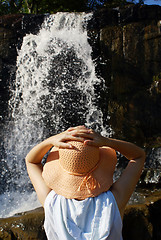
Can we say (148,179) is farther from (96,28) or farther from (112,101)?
(96,28)

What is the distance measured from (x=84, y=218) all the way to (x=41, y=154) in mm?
493

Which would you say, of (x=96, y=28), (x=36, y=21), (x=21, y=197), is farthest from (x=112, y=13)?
(x=21, y=197)

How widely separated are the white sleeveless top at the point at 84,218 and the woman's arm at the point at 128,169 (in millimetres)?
61

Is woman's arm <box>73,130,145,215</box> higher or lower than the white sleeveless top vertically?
higher

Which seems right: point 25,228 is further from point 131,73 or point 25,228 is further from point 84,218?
point 131,73

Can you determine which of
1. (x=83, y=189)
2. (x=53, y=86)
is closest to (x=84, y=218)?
(x=83, y=189)

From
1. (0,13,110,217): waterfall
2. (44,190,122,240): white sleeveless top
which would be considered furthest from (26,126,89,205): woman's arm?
(0,13,110,217): waterfall

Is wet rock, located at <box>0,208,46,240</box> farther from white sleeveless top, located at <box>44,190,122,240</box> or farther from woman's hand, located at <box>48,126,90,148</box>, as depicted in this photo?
woman's hand, located at <box>48,126,90,148</box>

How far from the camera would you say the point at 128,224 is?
10.3ft

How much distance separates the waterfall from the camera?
24.8ft

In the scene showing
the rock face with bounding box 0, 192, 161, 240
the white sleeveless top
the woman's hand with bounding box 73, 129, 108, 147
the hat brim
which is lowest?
the rock face with bounding box 0, 192, 161, 240

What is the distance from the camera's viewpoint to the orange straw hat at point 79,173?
1514 mm

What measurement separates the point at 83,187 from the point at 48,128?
6.18 metres

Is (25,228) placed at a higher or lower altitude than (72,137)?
lower
